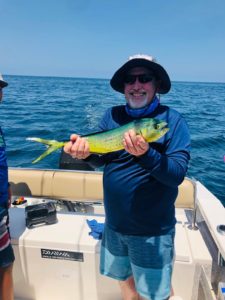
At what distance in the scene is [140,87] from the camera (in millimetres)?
1821

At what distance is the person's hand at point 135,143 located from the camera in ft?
4.76

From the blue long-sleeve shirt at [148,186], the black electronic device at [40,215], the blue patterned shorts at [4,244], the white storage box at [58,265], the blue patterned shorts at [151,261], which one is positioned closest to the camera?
the blue long-sleeve shirt at [148,186]

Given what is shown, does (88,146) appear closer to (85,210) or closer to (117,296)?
(117,296)

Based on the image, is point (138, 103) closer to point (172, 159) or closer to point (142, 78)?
point (142, 78)

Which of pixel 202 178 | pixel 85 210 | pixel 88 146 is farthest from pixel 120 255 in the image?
pixel 202 178

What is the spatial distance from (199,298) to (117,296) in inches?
25.9

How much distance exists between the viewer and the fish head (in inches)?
60.6

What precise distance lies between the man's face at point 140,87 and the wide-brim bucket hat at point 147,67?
32 millimetres

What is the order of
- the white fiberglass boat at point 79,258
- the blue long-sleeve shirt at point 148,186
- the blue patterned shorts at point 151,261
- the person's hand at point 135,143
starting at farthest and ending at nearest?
1. the white fiberglass boat at point 79,258
2. the blue patterned shorts at point 151,261
3. the blue long-sleeve shirt at point 148,186
4. the person's hand at point 135,143

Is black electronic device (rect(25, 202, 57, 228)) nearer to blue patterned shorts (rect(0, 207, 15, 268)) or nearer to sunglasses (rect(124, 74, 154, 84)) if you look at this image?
blue patterned shorts (rect(0, 207, 15, 268))

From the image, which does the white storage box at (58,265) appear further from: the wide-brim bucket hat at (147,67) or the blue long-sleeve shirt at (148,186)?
the wide-brim bucket hat at (147,67)

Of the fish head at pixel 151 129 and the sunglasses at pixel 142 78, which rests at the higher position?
the sunglasses at pixel 142 78

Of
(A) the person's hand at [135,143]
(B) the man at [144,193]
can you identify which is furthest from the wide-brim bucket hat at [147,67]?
(A) the person's hand at [135,143]

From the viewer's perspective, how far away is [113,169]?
1.90 meters
